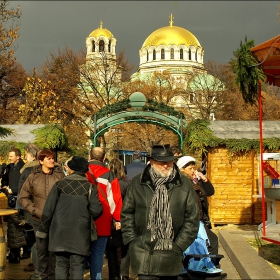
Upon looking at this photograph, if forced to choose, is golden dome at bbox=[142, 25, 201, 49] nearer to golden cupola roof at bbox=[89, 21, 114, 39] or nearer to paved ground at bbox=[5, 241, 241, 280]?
golden cupola roof at bbox=[89, 21, 114, 39]

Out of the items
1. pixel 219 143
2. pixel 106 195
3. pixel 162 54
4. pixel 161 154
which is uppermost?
pixel 162 54

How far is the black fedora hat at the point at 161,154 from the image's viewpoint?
5324mm

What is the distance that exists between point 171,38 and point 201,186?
86.7 meters

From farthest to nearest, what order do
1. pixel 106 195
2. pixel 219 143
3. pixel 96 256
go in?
1. pixel 219 143
2. pixel 106 195
3. pixel 96 256

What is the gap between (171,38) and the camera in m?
92.8

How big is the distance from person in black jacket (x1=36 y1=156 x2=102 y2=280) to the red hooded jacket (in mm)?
696

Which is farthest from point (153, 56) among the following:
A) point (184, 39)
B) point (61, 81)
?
point (61, 81)

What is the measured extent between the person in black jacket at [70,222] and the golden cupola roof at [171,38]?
8718cm

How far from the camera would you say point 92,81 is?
1812 inches

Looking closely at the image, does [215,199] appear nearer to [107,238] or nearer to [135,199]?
[107,238]

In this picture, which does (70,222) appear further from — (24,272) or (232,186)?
(232,186)

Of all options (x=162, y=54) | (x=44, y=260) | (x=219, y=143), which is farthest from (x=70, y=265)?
(x=162, y=54)

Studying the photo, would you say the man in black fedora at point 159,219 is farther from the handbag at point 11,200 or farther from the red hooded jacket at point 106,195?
the handbag at point 11,200

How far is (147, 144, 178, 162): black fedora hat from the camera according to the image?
5.32 m
